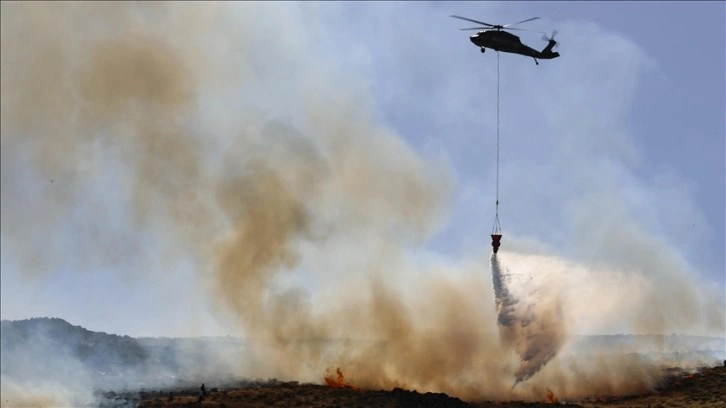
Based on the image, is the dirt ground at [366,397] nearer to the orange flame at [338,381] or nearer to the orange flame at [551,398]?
the orange flame at [338,381]

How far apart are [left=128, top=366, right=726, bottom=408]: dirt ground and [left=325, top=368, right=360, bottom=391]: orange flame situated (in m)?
0.67

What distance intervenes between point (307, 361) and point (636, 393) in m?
32.3

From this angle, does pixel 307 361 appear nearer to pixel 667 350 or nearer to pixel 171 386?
pixel 171 386

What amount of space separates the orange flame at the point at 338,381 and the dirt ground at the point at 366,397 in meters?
0.67

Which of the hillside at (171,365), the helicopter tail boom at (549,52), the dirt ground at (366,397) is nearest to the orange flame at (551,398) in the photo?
the dirt ground at (366,397)

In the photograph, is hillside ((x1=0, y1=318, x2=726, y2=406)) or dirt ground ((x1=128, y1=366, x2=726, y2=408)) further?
hillside ((x1=0, y1=318, x2=726, y2=406))

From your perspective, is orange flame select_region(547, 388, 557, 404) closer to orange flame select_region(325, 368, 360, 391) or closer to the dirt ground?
the dirt ground

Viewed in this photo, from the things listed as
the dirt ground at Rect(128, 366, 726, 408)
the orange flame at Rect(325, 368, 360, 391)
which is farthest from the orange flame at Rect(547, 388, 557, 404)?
the orange flame at Rect(325, 368, 360, 391)

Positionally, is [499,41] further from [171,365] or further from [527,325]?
[171,365]

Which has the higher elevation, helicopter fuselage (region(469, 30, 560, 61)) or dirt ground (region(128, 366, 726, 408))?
helicopter fuselage (region(469, 30, 560, 61))

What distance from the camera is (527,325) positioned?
72.4m

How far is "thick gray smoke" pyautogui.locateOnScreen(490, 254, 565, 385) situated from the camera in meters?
72.4

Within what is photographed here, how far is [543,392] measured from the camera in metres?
72.1

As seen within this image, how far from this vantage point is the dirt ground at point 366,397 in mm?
61969
